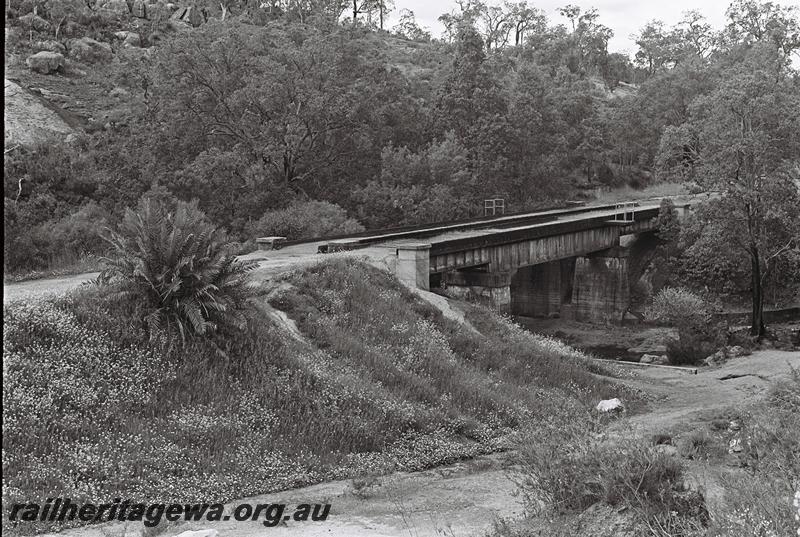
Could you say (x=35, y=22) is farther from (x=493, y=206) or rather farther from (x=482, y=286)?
(x=482, y=286)

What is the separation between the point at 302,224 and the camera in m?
35.6

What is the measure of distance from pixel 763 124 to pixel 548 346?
16.2 meters

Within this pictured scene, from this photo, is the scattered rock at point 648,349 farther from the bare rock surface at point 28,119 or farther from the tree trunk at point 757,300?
the bare rock surface at point 28,119

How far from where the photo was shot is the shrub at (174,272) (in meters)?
15.2

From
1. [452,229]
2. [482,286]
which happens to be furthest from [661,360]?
[452,229]

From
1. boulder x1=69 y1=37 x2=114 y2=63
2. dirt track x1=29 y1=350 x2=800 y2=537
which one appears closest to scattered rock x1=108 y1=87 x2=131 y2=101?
boulder x1=69 y1=37 x2=114 y2=63

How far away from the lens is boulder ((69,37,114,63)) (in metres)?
72.9

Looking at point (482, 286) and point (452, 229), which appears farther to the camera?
point (452, 229)

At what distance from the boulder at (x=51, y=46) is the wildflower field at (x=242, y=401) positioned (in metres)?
61.3

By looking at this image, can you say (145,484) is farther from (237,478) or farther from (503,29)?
(503,29)

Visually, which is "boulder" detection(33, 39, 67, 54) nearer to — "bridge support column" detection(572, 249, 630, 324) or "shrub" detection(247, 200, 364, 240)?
"shrub" detection(247, 200, 364, 240)

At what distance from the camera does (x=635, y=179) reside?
251 feet

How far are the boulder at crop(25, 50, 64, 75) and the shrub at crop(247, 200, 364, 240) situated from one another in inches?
1589

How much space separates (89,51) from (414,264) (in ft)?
194
